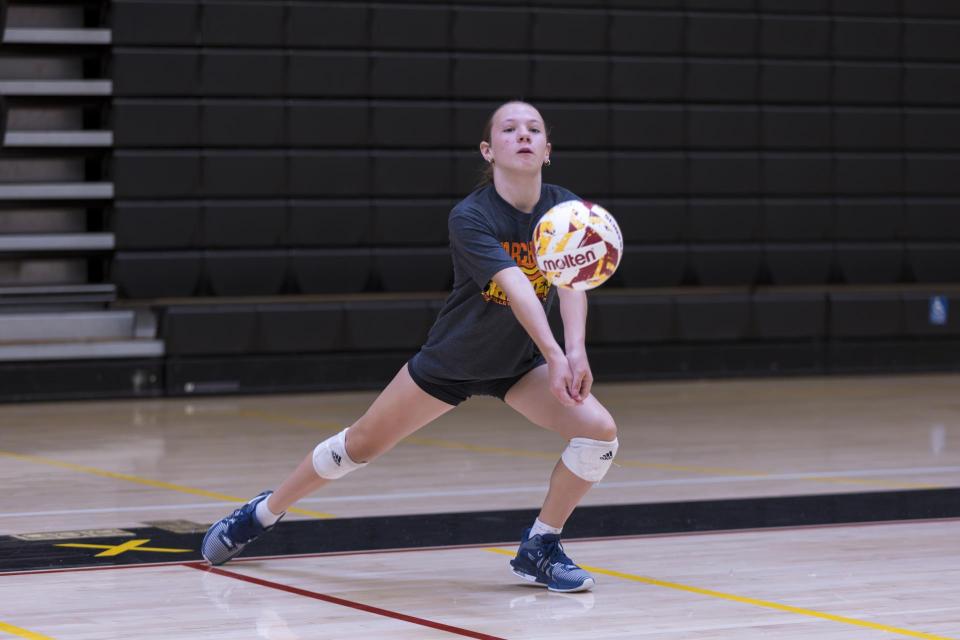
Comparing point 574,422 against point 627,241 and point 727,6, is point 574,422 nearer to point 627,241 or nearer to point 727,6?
point 627,241

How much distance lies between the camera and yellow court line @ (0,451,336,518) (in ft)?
15.5

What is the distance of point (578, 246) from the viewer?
124 inches

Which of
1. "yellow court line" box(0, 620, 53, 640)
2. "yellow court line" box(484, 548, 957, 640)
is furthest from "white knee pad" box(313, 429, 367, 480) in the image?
"yellow court line" box(0, 620, 53, 640)

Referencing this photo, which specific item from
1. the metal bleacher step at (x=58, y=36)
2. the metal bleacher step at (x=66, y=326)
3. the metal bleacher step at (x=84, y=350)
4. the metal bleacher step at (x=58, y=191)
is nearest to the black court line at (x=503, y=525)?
the metal bleacher step at (x=84, y=350)

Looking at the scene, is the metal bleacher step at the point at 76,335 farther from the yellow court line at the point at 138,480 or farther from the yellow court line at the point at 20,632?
the yellow court line at the point at 20,632

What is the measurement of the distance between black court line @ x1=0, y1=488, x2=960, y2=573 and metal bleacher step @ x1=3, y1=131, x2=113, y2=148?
4680 mm

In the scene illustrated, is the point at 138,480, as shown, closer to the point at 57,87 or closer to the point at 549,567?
the point at 549,567

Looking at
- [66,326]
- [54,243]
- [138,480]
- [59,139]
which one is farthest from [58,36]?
[138,480]

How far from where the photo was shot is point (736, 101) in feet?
32.7

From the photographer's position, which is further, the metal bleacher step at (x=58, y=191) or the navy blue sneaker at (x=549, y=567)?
the metal bleacher step at (x=58, y=191)

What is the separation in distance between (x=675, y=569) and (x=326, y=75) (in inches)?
231

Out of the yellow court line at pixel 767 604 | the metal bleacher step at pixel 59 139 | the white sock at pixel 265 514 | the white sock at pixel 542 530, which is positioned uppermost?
the metal bleacher step at pixel 59 139

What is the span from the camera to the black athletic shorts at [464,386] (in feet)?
11.5

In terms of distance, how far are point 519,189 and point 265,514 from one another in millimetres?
997
